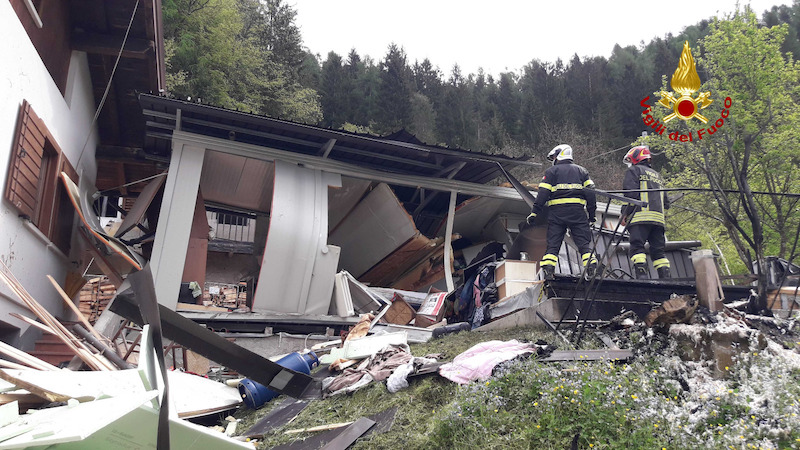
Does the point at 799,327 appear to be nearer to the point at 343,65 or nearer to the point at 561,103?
the point at 561,103

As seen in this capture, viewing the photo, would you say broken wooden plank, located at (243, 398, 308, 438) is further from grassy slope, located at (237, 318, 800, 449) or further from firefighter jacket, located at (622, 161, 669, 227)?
firefighter jacket, located at (622, 161, 669, 227)

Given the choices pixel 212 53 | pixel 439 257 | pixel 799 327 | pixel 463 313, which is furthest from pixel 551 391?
pixel 212 53

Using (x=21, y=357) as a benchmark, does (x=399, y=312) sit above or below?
above

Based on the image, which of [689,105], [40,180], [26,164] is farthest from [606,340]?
[689,105]

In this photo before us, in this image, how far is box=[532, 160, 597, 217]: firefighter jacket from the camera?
7.90m

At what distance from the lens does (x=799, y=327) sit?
17.4ft

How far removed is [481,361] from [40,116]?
6.08 meters

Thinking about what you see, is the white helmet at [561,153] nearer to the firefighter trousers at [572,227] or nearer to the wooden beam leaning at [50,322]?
the firefighter trousers at [572,227]

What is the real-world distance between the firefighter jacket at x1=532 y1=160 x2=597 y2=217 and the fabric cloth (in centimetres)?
310

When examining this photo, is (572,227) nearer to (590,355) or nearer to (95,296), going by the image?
(590,355)

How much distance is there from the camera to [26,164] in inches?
258

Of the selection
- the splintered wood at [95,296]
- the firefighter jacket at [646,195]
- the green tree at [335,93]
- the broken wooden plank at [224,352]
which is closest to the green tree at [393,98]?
the green tree at [335,93]

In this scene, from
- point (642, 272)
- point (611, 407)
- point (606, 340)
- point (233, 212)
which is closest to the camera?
point (611, 407)

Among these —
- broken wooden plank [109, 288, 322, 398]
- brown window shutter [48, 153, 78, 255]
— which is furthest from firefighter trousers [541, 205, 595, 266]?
brown window shutter [48, 153, 78, 255]
